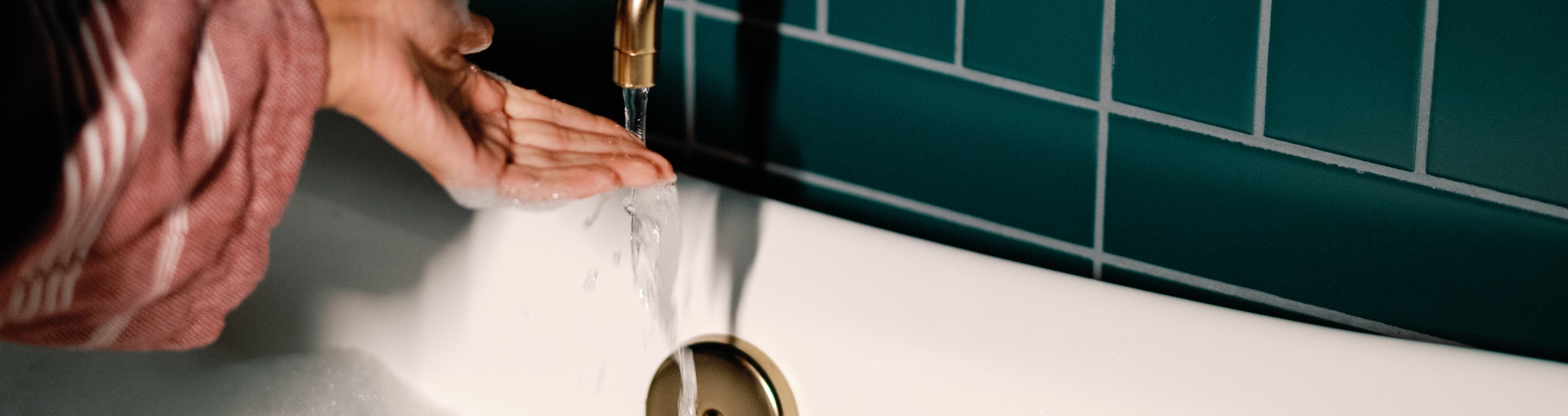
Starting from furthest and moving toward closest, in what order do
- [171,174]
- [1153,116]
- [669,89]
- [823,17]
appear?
[669,89] → [823,17] → [1153,116] → [171,174]

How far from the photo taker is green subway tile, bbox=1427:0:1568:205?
0.60m

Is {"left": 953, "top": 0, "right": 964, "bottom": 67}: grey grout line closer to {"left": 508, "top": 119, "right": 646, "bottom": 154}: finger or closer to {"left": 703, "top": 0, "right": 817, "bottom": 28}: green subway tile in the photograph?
{"left": 703, "top": 0, "right": 817, "bottom": 28}: green subway tile

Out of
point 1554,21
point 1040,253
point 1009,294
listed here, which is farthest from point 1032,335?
point 1554,21

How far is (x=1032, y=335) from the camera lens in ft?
2.19

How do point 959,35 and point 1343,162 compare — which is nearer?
point 1343,162

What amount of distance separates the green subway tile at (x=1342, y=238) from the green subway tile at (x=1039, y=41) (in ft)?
0.13

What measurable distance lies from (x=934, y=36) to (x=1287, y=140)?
0.22 m

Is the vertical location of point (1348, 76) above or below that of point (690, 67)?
above

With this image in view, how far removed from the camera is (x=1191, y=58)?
2.30ft

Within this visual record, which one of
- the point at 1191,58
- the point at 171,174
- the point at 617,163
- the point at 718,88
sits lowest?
the point at 171,174

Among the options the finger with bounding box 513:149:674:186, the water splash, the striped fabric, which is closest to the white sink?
the water splash

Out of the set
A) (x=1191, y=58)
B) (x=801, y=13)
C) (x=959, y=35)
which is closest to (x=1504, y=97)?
(x=1191, y=58)

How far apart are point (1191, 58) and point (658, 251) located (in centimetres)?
32

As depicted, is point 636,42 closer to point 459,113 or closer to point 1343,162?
point 459,113
